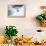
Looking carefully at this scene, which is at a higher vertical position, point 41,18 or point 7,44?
point 41,18

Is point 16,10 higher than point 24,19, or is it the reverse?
point 16,10

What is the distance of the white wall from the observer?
322 centimetres

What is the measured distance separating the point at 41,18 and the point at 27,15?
287 mm

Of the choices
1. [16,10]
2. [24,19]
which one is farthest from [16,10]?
[24,19]

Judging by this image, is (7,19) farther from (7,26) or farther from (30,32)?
(30,32)

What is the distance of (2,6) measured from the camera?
3227mm

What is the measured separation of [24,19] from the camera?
10.6ft

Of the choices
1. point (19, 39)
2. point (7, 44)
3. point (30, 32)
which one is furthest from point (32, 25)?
point (7, 44)

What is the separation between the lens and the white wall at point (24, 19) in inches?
127

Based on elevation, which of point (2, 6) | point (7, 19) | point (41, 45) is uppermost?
point (2, 6)

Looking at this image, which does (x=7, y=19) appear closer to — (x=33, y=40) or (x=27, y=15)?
(x=27, y=15)

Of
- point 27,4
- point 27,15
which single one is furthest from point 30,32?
point 27,4

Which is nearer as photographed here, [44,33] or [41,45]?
[41,45]

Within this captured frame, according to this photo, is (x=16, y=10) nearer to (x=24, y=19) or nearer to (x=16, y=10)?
(x=16, y=10)
